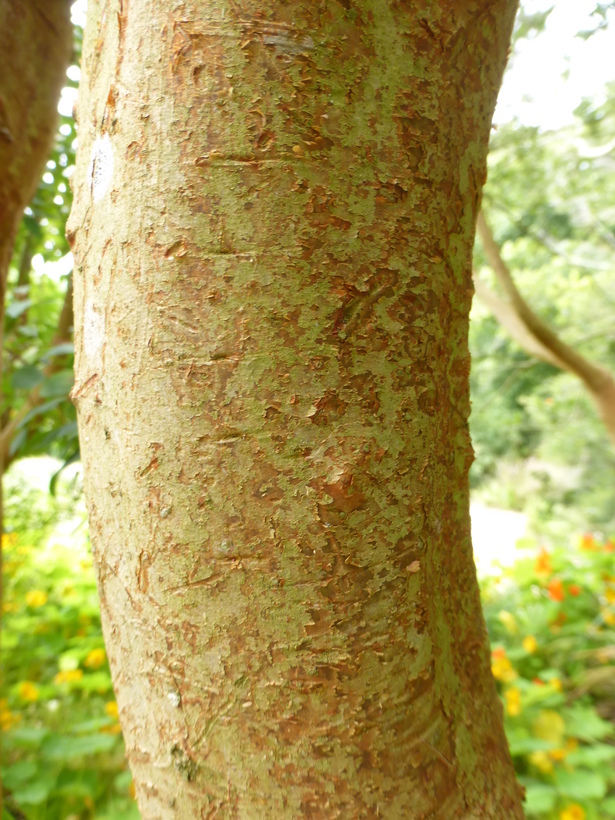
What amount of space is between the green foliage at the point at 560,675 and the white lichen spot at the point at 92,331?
5.99ft

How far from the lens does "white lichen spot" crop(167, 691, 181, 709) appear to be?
0.50 meters

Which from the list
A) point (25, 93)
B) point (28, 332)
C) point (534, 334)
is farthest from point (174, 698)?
point (534, 334)

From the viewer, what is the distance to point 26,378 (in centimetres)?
142

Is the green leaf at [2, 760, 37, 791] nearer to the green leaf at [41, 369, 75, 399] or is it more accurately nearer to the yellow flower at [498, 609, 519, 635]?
the green leaf at [41, 369, 75, 399]

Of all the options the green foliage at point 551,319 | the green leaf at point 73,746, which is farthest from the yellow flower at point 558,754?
the green foliage at point 551,319

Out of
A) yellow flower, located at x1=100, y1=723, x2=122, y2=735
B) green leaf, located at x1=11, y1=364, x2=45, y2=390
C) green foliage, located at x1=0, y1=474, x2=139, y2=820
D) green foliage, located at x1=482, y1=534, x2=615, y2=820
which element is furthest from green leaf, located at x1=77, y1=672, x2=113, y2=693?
green foliage, located at x1=482, y1=534, x2=615, y2=820

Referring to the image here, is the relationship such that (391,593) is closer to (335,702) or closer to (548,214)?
(335,702)

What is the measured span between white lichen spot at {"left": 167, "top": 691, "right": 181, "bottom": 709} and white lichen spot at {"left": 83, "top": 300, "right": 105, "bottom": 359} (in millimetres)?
301

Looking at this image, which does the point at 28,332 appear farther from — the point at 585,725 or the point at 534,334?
the point at 534,334

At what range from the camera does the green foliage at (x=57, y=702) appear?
163 cm

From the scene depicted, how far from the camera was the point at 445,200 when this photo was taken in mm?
563

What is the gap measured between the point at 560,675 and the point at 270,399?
2797mm

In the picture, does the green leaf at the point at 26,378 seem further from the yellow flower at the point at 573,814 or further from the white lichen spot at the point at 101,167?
the yellow flower at the point at 573,814

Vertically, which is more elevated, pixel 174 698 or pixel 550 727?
pixel 174 698
